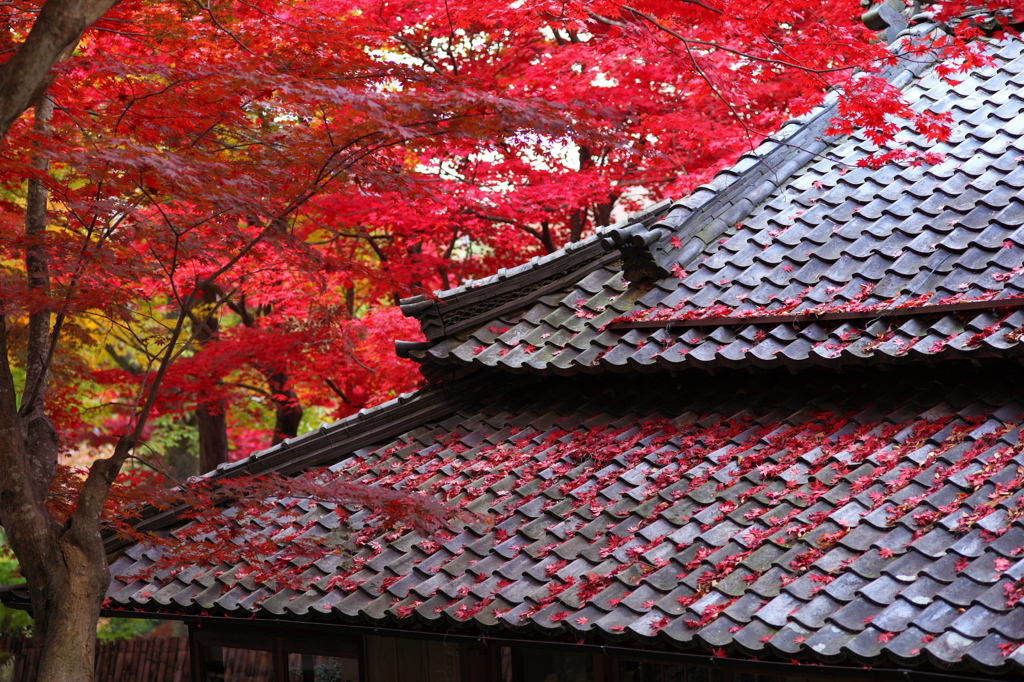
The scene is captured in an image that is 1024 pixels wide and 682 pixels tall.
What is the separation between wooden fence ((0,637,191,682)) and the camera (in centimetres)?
1191

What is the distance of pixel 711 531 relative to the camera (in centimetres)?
593

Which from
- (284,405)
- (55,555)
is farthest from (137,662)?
(55,555)

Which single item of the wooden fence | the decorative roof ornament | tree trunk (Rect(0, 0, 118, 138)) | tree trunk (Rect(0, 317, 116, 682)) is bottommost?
the wooden fence

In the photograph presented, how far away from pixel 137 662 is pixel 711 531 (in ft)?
29.9

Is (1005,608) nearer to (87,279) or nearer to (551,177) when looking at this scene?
(87,279)

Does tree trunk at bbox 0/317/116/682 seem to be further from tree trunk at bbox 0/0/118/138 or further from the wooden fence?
the wooden fence

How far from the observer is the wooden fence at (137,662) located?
11906 millimetres

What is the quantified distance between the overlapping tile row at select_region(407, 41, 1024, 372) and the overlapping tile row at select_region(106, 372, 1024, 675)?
1.63ft

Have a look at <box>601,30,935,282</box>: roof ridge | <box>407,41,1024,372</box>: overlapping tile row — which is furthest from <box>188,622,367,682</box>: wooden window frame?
<box>601,30,935,282</box>: roof ridge

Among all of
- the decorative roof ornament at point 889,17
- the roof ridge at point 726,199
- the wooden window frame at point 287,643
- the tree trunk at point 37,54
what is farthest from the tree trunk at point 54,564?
the decorative roof ornament at point 889,17

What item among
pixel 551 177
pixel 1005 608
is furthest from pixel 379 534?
pixel 551 177

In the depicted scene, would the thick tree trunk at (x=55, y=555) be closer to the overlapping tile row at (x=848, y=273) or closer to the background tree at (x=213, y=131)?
the background tree at (x=213, y=131)

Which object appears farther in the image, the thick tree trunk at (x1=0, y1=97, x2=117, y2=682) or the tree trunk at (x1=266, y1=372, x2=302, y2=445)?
the tree trunk at (x1=266, y1=372, x2=302, y2=445)

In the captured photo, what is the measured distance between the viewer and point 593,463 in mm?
7129
